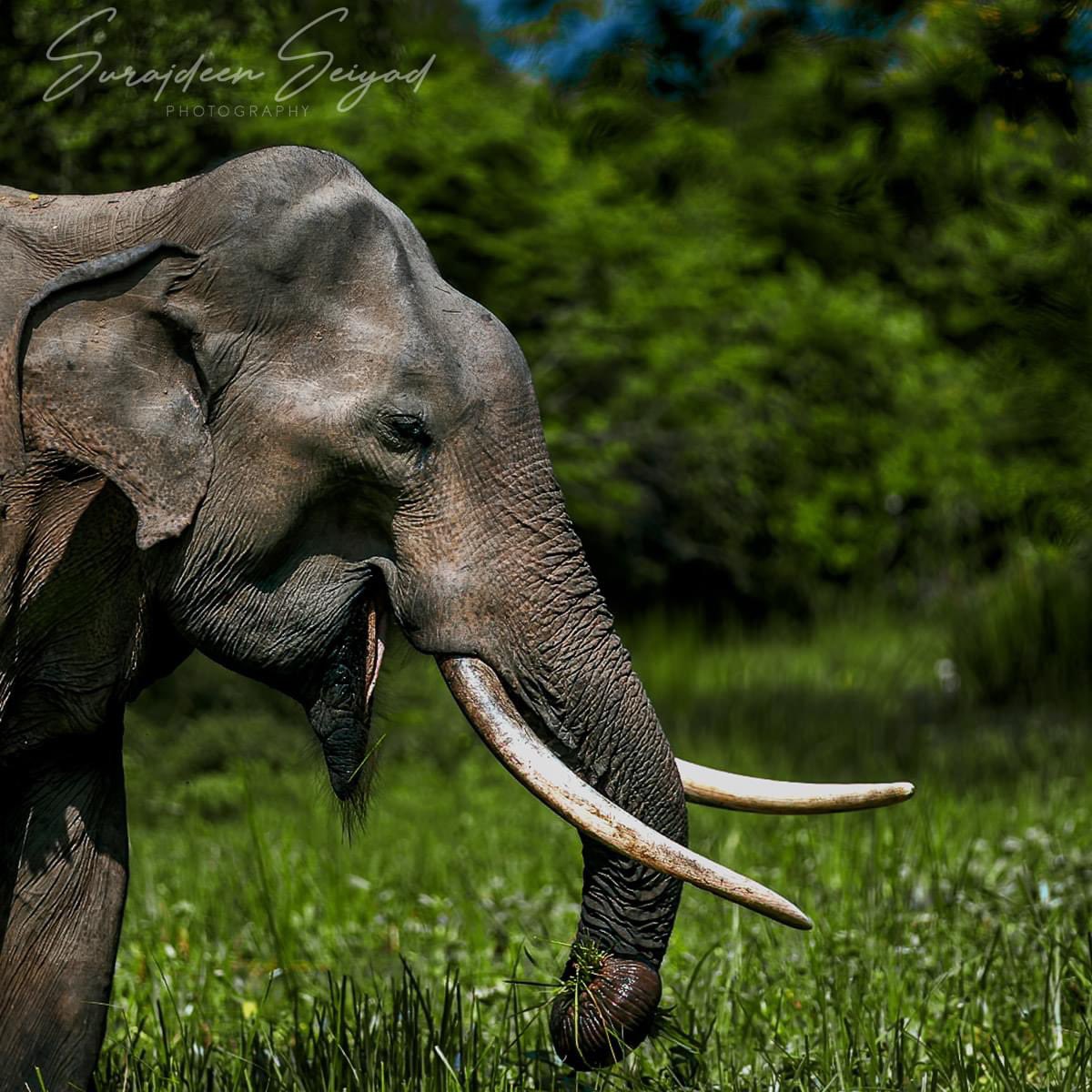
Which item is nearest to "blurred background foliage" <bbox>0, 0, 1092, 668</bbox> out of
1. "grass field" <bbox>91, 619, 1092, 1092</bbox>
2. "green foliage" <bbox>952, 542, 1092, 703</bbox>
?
"green foliage" <bbox>952, 542, 1092, 703</bbox>

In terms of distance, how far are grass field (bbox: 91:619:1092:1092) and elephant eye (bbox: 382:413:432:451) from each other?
1.62 feet

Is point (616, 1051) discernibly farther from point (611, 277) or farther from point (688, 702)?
point (611, 277)

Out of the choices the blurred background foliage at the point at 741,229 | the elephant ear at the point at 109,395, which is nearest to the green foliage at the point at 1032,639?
A: the blurred background foliage at the point at 741,229

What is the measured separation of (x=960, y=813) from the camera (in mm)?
7234

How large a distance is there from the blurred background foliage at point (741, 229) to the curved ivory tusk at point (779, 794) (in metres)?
1.97

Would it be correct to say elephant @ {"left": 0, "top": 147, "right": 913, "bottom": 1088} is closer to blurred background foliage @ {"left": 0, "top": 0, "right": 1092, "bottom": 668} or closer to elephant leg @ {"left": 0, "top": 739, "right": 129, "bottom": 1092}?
elephant leg @ {"left": 0, "top": 739, "right": 129, "bottom": 1092}

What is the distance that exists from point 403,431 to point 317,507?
0.23 metres

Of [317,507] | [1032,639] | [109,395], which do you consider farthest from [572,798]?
[1032,639]

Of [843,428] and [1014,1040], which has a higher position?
[1014,1040]

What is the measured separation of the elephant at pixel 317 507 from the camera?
3.22 m

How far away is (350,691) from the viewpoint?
349cm

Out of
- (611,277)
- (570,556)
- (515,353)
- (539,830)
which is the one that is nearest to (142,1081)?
(570,556)

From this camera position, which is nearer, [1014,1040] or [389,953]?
[1014,1040]

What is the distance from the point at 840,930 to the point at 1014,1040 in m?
1.01
